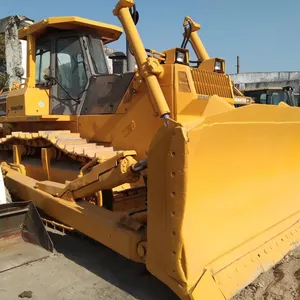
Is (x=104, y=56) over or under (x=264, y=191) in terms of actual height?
over

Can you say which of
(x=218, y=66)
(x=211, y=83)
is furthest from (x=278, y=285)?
(x=218, y=66)

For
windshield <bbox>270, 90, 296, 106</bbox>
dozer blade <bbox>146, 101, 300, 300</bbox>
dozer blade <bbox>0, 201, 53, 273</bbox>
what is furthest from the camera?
windshield <bbox>270, 90, 296, 106</bbox>

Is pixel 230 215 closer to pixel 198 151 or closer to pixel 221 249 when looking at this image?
pixel 221 249

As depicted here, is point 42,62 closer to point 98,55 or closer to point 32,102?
point 32,102

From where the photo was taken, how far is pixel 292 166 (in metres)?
3.79

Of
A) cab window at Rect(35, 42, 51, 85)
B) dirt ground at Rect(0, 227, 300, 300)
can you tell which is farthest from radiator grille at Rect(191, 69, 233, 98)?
cab window at Rect(35, 42, 51, 85)

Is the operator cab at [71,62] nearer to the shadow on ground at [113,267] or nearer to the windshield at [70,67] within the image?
the windshield at [70,67]

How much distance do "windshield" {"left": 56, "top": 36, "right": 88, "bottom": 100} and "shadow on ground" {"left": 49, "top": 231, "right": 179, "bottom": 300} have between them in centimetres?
193

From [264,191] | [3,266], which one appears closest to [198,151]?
[264,191]

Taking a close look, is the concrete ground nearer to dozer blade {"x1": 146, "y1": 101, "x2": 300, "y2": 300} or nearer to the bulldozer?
the bulldozer

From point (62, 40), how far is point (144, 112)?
1.92 m

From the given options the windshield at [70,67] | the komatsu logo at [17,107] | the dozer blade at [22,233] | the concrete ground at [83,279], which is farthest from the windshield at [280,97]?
the dozer blade at [22,233]

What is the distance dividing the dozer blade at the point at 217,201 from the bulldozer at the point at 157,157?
1 cm

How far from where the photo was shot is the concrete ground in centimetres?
297
